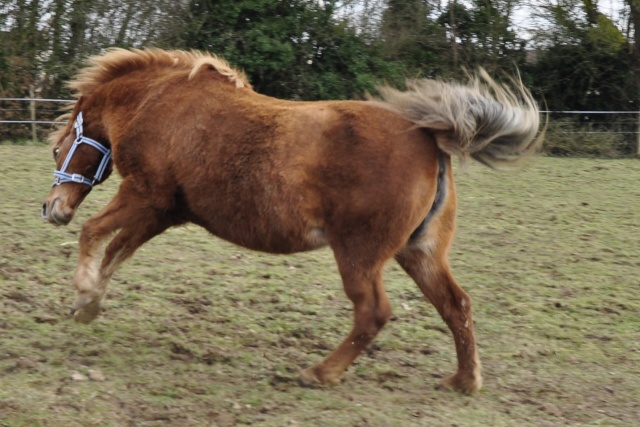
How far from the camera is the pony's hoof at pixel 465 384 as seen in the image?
5246 millimetres

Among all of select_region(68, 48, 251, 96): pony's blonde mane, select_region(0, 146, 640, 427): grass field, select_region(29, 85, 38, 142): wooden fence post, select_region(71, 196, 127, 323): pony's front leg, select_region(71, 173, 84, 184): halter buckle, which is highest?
select_region(68, 48, 251, 96): pony's blonde mane

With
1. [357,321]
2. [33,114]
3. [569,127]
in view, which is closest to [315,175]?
[357,321]

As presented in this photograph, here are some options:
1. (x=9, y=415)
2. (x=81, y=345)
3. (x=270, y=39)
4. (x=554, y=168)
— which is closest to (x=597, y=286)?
(x=81, y=345)

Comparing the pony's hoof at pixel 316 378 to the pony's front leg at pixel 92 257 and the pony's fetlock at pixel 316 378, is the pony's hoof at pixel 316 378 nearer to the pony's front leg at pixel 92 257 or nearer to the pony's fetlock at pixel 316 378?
the pony's fetlock at pixel 316 378

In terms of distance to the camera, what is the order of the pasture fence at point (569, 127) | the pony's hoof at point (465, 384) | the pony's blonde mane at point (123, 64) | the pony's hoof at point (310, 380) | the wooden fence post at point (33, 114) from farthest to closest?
1. the pasture fence at point (569, 127)
2. the wooden fence post at point (33, 114)
3. the pony's blonde mane at point (123, 64)
4. the pony's hoof at point (465, 384)
5. the pony's hoof at point (310, 380)

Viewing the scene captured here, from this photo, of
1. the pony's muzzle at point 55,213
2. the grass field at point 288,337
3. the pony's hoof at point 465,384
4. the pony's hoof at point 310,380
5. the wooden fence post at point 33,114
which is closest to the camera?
the grass field at point 288,337

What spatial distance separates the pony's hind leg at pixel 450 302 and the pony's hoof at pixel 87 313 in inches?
74.4

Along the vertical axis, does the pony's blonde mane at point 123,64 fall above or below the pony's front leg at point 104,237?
above

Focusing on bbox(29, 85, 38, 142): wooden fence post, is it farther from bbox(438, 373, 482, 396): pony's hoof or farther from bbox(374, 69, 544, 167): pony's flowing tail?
bbox(438, 373, 482, 396): pony's hoof

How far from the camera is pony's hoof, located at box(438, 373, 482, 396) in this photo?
17.2 feet

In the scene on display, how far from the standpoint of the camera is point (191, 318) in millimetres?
6184

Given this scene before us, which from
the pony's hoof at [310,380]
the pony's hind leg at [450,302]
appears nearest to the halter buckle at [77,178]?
the pony's hoof at [310,380]

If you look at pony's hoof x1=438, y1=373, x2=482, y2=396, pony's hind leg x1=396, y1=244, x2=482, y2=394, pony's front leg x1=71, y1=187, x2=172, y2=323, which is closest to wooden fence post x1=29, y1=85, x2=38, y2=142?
pony's front leg x1=71, y1=187, x2=172, y2=323

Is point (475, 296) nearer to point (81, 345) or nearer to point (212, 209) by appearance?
point (212, 209)
